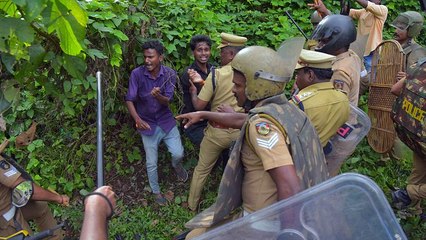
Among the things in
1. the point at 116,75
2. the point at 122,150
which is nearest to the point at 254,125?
the point at 116,75

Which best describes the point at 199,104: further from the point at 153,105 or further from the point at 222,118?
the point at 222,118

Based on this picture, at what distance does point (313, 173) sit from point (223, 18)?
14.0 ft

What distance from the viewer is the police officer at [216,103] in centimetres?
472

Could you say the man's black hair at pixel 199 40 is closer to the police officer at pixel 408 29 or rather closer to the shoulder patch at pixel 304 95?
the shoulder patch at pixel 304 95

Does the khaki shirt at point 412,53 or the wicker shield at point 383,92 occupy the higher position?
the khaki shirt at point 412,53

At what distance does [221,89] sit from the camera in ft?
15.5

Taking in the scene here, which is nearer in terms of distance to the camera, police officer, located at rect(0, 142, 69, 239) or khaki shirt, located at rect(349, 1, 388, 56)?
police officer, located at rect(0, 142, 69, 239)

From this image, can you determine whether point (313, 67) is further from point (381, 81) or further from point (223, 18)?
point (223, 18)

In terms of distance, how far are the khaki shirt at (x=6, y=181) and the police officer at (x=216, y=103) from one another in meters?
1.80

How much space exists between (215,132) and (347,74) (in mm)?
1364

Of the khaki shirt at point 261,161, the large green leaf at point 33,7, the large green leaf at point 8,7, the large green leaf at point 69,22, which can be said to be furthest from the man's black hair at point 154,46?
the large green leaf at point 33,7

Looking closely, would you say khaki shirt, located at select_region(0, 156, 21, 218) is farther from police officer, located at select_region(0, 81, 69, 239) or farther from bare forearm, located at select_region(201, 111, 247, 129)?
bare forearm, located at select_region(201, 111, 247, 129)

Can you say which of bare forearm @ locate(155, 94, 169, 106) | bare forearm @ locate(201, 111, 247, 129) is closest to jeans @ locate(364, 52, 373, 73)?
bare forearm @ locate(155, 94, 169, 106)

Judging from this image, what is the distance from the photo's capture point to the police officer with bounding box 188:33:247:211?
186 inches
